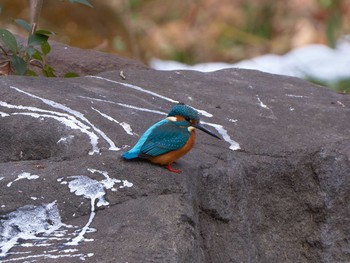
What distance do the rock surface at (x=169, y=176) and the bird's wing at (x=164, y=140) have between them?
2.3 inches

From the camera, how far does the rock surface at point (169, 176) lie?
288 centimetres

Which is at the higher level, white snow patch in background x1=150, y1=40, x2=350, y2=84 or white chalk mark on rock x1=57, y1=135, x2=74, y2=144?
white snow patch in background x1=150, y1=40, x2=350, y2=84

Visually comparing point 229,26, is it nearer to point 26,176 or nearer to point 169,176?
point 169,176

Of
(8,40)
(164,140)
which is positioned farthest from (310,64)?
(164,140)

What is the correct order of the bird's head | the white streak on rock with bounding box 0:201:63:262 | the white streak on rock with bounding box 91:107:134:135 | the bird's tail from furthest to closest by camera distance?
the white streak on rock with bounding box 91:107:134:135
the bird's head
the bird's tail
the white streak on rock with bounding box 0:201:63:262

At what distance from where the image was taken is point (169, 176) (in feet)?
10.3

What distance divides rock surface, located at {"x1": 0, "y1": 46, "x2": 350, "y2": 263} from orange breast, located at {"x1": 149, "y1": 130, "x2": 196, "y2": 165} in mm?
30

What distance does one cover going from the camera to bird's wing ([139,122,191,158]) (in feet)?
10.4

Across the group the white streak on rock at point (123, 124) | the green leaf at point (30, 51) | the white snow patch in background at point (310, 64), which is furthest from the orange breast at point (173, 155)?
the white snow patch in background at point (310, 64)

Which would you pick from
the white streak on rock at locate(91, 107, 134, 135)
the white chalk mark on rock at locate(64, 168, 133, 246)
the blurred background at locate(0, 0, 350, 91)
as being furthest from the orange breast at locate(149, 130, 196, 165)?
the blurred background at locate(0, 0, 350, 91)

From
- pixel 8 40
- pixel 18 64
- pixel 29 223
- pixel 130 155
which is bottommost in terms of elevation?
pixel 29 223

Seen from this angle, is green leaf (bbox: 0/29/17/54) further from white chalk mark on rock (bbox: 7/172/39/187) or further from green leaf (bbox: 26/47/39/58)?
white chalk mark on rock (bbox: 7/172/39/187)

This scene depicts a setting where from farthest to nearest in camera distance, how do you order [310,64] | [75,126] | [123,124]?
[310,64]
[123,124]
[75,126]

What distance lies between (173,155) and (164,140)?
0.20 feet
